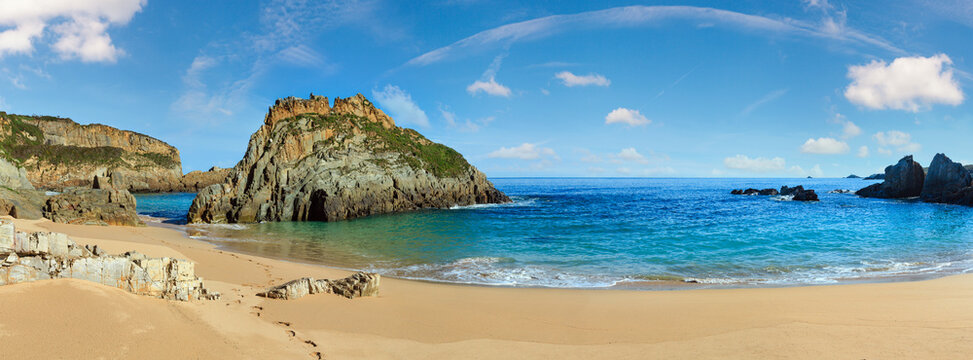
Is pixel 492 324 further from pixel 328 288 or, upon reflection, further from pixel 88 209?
pixel 88 209

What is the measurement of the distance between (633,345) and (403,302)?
516cm

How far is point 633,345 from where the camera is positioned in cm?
689

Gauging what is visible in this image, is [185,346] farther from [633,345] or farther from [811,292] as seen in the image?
[811,292]

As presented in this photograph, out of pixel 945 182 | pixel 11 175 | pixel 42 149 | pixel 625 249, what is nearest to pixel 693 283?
pixel 625 249

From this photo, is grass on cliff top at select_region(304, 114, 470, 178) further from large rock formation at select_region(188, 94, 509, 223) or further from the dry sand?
the dry sand

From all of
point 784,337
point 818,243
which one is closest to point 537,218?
point 818,243

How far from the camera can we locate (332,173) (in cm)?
3850

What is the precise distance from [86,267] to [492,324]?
655 centimetres

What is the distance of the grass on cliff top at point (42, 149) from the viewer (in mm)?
81938

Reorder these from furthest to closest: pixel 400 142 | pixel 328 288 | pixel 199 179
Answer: pixel 199 179 < pixel 400 142 < pixel 328 288

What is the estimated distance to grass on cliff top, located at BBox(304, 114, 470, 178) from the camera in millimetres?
44219

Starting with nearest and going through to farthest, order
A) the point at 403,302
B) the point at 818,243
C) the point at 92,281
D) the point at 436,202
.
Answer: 1. the point at 92,281
2. the point at 403,302
3. the point at 818,243
4. the point at 436,202

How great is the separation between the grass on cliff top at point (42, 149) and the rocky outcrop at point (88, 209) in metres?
81.2

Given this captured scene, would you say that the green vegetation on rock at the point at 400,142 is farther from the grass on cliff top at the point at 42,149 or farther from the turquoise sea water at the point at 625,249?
the grass on cliff top at the point at 42,149
